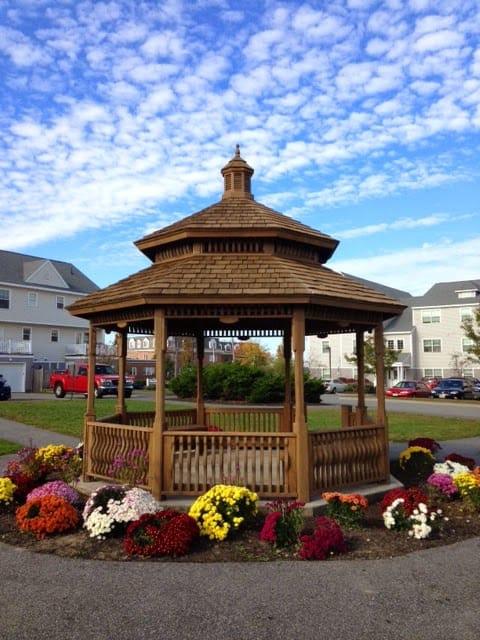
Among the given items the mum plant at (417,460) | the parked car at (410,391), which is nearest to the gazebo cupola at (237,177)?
the mum plant at (417,460)

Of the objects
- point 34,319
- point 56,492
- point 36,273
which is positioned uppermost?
point 36,273

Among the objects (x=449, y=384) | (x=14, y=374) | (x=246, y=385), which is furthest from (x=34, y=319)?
(x=449, y=384)

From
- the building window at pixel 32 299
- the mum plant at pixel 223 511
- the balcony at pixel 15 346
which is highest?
the building window at pixel 32 299

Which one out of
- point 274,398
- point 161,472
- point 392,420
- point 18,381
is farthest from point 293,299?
point 18,381

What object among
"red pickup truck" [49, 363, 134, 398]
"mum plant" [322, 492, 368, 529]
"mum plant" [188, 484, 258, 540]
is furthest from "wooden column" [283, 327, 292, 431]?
"red pickup truck" [49, 363, 134, 398]

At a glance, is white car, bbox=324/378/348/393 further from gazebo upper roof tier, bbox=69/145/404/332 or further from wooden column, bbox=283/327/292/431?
gazebo upper roof tier, bbox=69/145/404/332

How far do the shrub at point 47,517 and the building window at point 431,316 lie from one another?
54803mm

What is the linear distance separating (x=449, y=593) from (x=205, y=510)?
9.32 feet

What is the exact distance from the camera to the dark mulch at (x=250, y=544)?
19.5ft

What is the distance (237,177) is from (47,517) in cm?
751

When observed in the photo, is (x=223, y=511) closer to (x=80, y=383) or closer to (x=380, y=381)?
(x=380, y=381)

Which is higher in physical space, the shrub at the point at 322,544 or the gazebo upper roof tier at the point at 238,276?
the gazebo upper roof tier at the point at 238,276

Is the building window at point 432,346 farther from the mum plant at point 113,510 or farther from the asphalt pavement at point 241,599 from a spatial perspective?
the mum plant at point 113,510

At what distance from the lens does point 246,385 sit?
32.5m
